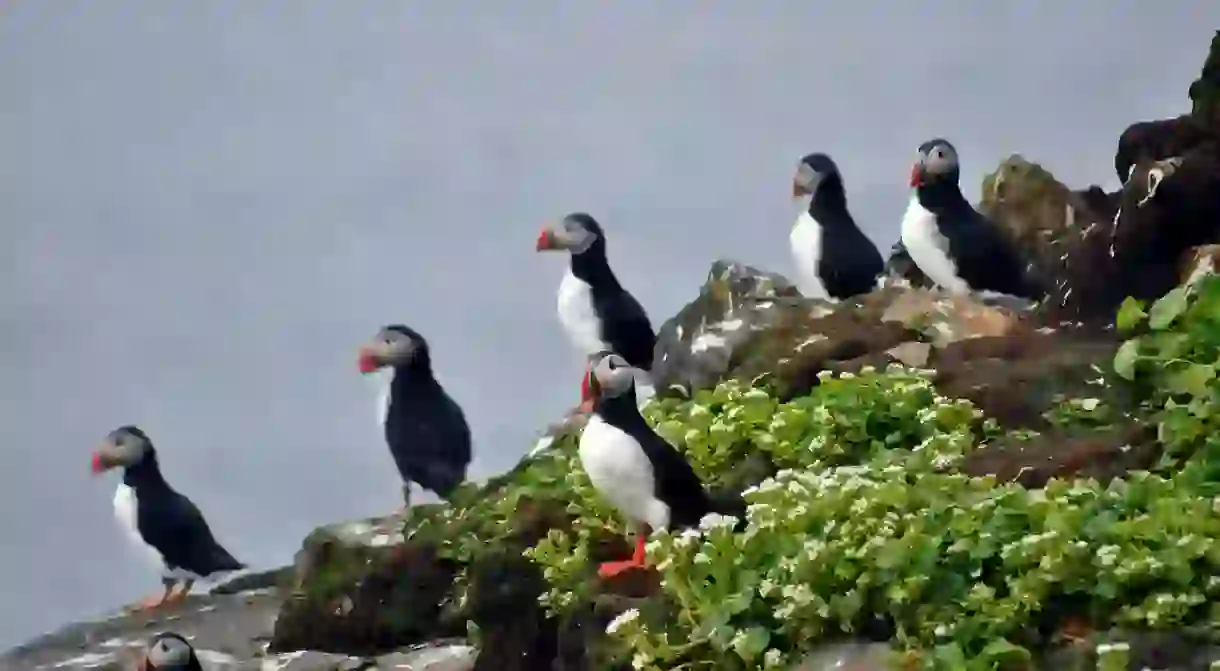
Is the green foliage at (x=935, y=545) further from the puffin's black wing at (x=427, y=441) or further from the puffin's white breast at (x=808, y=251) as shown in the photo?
the puffin's white breast at (x=808, y=251)

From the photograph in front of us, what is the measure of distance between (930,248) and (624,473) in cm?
336

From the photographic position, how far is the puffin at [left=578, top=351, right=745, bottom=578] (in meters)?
5.67

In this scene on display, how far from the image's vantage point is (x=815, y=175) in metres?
8.70

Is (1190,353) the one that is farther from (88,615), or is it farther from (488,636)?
(88,615)

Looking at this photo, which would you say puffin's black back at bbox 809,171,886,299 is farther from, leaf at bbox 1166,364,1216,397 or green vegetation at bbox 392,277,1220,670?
leaf at bbox 1166,364,1216,397

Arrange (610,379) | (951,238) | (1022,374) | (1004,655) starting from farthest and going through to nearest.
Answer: (951,238)
(1022,374)
(610,379)
(1004,655)

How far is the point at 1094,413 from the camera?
6277 millimetres

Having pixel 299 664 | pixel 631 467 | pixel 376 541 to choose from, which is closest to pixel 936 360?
pixel 631 467

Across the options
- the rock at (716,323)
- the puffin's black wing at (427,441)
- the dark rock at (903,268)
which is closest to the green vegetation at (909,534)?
the puffin's black wing at (427,441)

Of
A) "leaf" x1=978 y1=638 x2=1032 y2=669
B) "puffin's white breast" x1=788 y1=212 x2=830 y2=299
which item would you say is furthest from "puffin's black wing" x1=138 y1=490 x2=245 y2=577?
"leaf" x1=978 y1=638 x2=1032 y2=669

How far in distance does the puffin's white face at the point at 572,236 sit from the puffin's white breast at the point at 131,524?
2697 millimetres

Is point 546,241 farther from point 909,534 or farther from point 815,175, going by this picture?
point 909,534

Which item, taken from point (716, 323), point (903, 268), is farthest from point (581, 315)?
point (903, 268)

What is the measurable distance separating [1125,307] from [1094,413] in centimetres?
62
